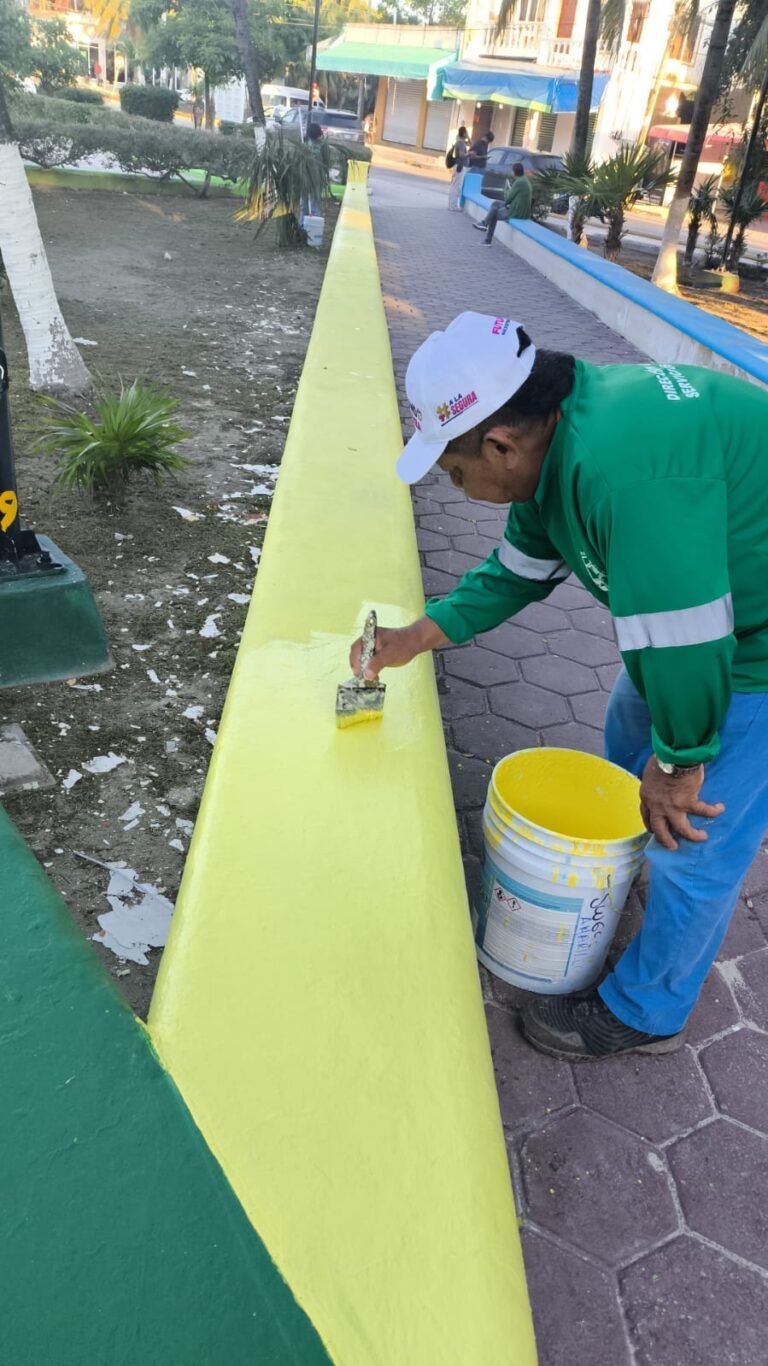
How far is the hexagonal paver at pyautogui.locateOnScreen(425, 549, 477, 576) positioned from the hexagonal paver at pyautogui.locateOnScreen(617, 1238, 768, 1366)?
3.28 m

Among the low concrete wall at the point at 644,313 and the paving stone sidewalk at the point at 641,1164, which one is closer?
the paving stone sidewalk at the point at 641,1164

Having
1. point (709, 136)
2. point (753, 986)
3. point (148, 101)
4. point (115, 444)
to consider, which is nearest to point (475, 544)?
point (115, 444)

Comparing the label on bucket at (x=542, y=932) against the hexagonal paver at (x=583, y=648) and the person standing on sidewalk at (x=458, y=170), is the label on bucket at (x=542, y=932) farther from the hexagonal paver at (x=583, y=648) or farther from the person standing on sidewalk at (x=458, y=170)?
the person standing on sidewalk at (x=458, y=170)

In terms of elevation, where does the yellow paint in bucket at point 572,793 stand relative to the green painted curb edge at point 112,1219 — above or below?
above

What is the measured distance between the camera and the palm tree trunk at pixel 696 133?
40.4 feet

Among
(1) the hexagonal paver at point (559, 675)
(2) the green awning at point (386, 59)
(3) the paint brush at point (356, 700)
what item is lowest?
(1) the hexagonal paver at point (559, 675)

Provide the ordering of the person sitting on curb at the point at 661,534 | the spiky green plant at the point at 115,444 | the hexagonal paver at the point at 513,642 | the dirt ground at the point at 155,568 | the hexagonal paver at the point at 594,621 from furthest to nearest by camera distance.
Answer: the hexagonal paver at the point at 594,621 < the spiky green plant at the point at 115,444 < the hexagonal paver at the point at 513,642 < the dirt ground at the point at 155,568 < the person sitting on curb at the point at 661,534

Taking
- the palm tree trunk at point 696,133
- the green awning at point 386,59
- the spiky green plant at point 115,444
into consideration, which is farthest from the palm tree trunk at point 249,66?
the green awning at point 386,59

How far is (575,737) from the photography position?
3424mm

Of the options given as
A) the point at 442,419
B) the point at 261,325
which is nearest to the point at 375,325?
the point at 261,325

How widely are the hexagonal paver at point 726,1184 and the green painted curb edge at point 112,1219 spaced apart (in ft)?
3.42

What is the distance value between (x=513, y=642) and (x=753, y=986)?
1.93 m

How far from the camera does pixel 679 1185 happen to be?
1.98m

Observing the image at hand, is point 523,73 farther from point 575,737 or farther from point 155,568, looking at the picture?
point 575,737
